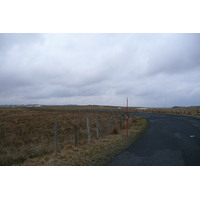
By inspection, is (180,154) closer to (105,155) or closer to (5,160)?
(105,155)

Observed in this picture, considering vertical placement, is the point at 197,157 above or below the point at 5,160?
above

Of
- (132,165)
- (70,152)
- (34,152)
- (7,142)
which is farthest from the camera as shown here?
(7,142)

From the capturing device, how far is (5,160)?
713 centimetres

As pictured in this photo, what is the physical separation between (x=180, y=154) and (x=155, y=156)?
1155mm

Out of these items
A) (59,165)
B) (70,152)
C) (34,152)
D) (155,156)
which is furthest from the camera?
(34,152)

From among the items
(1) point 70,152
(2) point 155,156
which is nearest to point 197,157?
(2) point 155,156

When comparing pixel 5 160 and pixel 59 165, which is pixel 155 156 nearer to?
pixel 59 165

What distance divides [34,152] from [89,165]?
3.71 metres

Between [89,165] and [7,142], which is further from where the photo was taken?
[7,142]

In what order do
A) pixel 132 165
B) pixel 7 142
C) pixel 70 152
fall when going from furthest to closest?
pixel 7 142 < pixel 70 152 < pixel 132 165

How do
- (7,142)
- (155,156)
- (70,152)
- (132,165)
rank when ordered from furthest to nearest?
(7,142), (70,152), (155,156), (132,165)

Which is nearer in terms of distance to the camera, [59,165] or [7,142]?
[59,165]

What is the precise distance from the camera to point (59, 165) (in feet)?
19.9

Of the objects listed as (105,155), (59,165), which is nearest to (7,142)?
(59,165)
